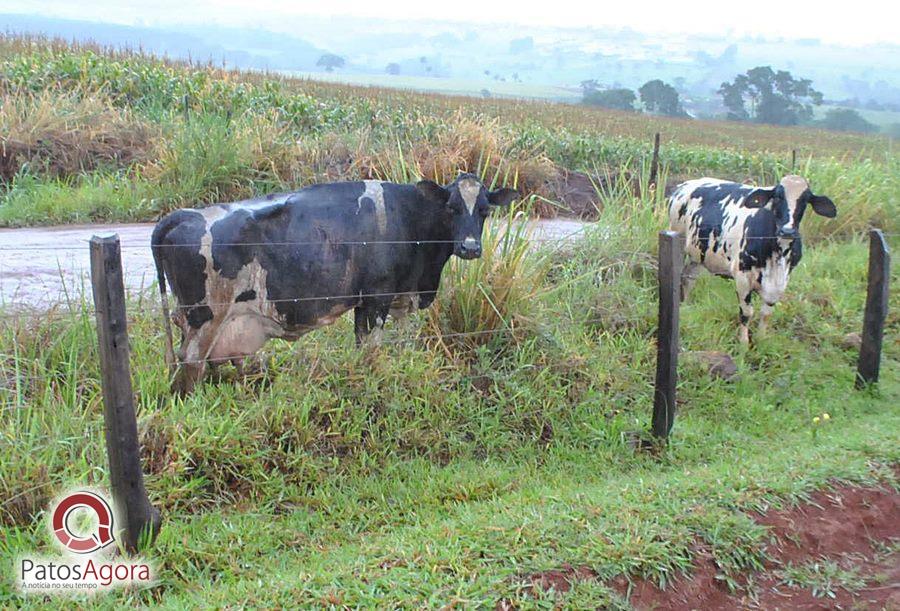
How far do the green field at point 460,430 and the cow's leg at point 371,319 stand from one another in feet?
0.52

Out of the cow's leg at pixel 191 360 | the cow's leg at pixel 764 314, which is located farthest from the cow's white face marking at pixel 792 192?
the cow's leg at pixel 191 360

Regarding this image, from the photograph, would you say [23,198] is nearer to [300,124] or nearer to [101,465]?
[300,124]

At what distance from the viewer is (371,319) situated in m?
5.42

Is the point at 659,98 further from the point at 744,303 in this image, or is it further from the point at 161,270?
the point at 161,270

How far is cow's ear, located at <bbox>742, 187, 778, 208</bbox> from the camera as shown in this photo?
7070 millimetres

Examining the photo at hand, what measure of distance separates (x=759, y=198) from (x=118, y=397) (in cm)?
546

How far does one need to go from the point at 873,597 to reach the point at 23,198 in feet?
30.7

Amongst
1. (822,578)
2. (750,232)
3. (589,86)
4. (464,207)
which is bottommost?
(822,578)

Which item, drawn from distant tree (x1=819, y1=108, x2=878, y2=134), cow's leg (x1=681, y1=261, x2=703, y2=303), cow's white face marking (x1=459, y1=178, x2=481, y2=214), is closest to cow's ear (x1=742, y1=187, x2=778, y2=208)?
cow's leg (x1=681, y1=261, x2=703, y2=303)

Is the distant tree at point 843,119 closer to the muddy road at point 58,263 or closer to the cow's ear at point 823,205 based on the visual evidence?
the cow's ear at point 823,205

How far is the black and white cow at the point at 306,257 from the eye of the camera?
4660 millimetres

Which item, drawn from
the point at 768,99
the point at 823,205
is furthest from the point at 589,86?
the point at 823,205

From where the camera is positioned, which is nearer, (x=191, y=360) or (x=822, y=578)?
(x=822, y=578)

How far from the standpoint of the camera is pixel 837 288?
9.07 meters
